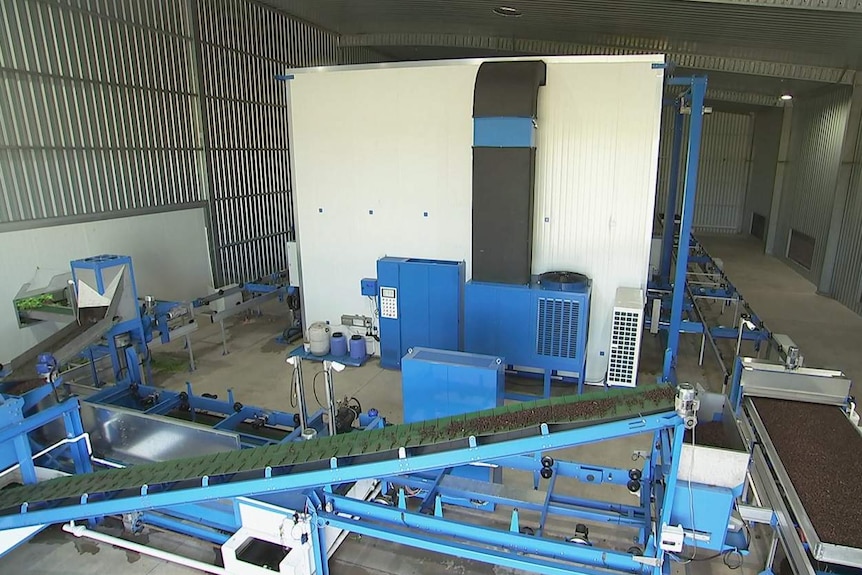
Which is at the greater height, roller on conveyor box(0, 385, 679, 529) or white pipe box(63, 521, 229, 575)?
roller on conveyor box(0, 385, 679, 529)

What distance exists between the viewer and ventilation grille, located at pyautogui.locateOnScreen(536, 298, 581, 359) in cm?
564

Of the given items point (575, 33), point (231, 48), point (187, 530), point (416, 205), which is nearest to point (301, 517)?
point (187, 530)

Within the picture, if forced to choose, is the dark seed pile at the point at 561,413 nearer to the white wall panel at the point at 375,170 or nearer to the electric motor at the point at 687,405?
the electric motor at the point at 687,405

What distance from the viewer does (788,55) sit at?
32.5 feet

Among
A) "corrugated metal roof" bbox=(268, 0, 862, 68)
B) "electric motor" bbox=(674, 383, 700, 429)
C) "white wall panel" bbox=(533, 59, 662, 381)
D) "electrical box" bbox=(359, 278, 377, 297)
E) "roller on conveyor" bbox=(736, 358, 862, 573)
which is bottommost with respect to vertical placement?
"roller on conveyor" bbox=(736, 358, 862, 573)

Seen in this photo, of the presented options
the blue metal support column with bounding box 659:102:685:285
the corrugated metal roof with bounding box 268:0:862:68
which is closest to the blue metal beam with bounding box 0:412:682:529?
the blue metal support column with bounding box 659:102:685:285

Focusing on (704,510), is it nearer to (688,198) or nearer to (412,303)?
(688,198)

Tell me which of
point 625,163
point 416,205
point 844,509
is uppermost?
point 625,163

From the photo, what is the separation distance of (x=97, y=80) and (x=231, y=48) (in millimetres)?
2886

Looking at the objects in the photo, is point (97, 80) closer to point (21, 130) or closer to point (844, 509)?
point (21, 130)

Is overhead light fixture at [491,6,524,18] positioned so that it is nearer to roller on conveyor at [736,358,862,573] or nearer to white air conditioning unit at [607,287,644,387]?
white air conditioning unit at [607,287,644,387]

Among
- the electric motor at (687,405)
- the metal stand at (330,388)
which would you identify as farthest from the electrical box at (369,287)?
the electric motor at (687,405)

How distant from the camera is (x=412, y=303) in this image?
640 centimetres

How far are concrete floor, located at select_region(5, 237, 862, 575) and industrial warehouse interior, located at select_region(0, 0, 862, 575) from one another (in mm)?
32
